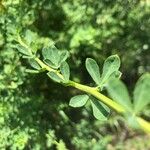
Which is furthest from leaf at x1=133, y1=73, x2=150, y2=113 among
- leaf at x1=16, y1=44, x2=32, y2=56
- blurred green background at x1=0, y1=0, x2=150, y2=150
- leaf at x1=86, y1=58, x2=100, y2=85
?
blurred green background at x1=0, y1=0, x2=150, y2=150

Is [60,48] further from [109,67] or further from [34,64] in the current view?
[109,67]

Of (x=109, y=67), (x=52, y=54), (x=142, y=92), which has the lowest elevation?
(x=142, y=92)

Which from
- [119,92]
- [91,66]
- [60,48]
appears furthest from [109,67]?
[60,48]

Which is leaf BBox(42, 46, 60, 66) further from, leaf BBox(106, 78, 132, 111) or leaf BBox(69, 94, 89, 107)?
leaf BBox(106, 78, 132, 111)

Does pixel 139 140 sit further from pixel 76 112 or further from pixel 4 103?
pixel 4 103

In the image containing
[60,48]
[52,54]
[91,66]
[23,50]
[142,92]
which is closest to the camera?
[142,92]

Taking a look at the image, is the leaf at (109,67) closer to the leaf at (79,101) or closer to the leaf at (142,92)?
the leaf at (79,101)

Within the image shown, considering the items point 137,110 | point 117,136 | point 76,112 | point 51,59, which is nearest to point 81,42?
point 76,112

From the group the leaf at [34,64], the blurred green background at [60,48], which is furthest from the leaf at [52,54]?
the blurred green background at [60,48]
